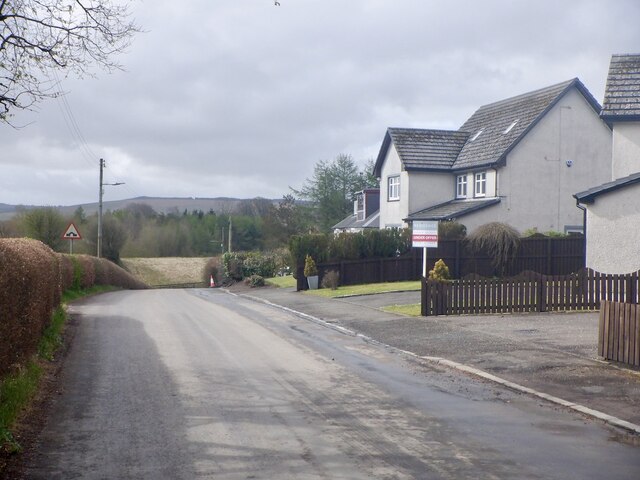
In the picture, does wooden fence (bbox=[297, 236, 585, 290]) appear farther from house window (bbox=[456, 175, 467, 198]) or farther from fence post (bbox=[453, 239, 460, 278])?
house window (bbox=[456, 175, 467, 198])

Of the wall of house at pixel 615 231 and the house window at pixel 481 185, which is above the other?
the house window at pixel 481 185

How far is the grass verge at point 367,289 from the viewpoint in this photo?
103ft

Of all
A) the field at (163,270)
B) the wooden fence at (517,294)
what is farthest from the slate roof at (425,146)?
the field at (163,270)

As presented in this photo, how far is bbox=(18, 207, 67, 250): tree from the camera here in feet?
159

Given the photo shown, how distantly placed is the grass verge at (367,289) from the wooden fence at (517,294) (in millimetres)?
8860

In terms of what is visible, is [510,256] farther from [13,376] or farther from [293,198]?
[293,198]

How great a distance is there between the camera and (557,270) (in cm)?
3488

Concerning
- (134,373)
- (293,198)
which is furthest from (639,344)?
(293,198)

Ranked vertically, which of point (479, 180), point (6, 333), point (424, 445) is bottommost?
point (424, 445)

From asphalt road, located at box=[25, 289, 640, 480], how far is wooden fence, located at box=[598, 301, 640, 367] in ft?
8.94

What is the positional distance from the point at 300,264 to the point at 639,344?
2499 centimetres

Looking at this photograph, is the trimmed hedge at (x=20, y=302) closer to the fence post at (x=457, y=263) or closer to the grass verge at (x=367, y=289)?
the grass verge at (x=367, y=289)

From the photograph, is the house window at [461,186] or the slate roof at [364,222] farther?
the slate roof at [364,222]

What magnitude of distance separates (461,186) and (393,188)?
14.0ft
